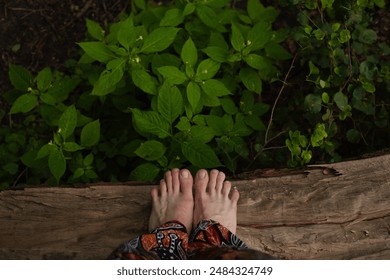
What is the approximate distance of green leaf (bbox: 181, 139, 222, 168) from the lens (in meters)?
2.01

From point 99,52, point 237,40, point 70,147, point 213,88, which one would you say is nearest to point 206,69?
point 213,88

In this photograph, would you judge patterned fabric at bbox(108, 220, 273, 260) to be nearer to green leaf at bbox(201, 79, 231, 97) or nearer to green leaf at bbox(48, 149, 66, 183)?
green leaf at bbox(48, 149, 66, 183)

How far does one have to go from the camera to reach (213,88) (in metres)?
2.09

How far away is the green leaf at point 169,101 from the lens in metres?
1.99

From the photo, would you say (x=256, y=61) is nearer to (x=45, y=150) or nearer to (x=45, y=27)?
(x=45, y=150)

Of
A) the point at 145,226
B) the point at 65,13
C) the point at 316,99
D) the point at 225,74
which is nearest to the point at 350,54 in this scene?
the point at 316,99

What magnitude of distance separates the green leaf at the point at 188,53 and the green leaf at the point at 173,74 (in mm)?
63

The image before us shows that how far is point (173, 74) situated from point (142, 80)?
0.14 m

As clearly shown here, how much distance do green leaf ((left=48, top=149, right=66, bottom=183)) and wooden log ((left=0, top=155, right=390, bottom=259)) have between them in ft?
0.35

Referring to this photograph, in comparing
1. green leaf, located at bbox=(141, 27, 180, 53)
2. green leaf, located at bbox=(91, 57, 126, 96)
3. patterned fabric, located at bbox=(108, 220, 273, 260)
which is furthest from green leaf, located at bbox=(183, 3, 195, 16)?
patterned fabric, located at bbox=(108, 220, 273, 260)

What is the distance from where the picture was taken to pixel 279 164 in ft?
8.05

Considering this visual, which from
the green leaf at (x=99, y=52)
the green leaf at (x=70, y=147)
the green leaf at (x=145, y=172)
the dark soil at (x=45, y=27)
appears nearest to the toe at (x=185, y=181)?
the green leaf at (x=145, y=172)
